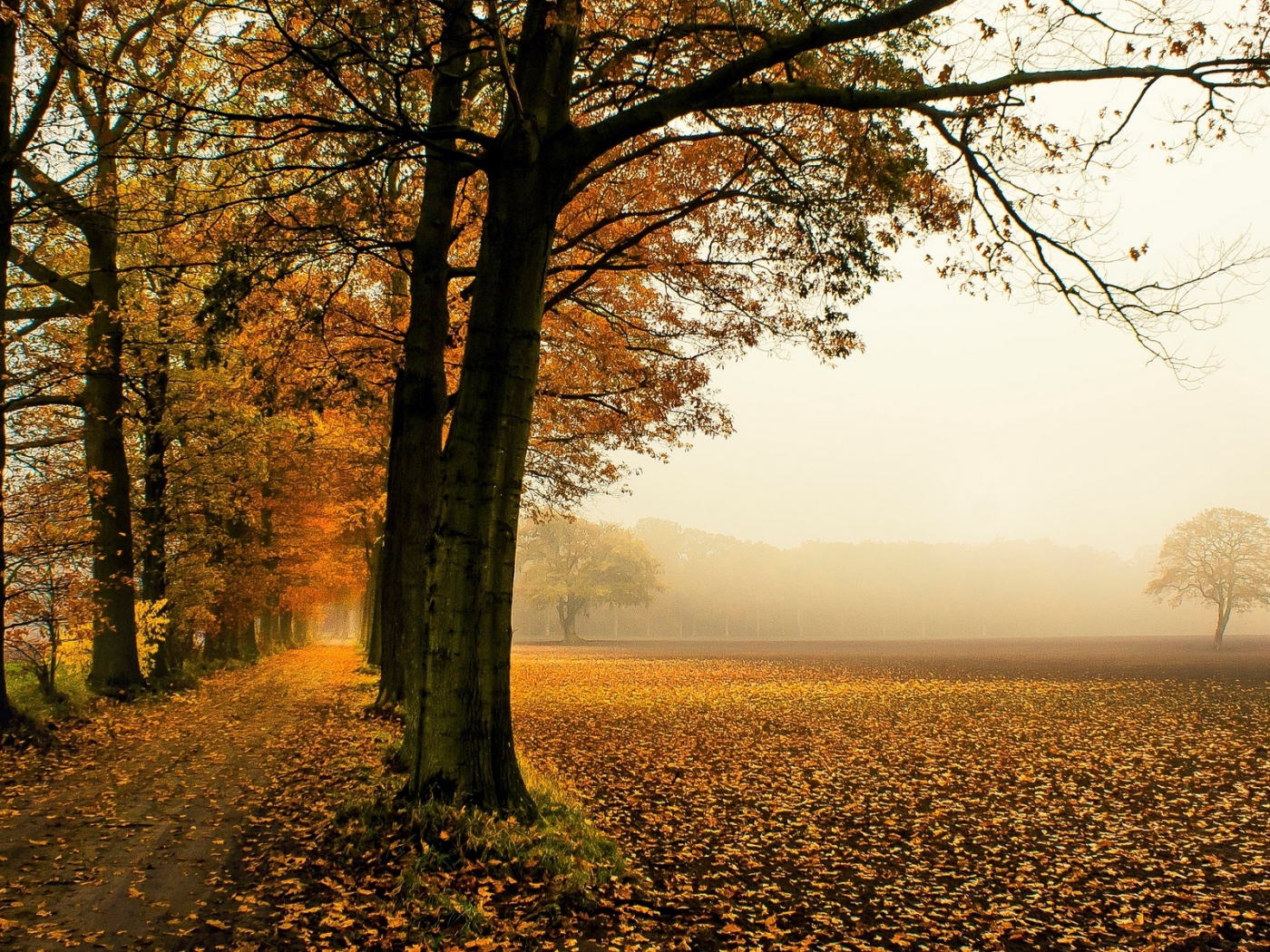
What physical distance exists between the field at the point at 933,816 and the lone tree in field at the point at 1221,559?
4452 centimetres

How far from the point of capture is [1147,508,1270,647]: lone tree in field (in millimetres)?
53500

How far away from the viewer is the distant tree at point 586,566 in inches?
2525

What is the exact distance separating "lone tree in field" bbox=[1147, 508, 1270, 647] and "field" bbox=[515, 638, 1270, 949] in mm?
44522

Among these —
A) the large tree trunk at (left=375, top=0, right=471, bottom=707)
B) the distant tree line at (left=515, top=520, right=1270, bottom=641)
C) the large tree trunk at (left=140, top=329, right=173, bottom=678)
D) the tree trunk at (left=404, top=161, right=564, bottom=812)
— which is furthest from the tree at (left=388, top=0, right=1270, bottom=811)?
the distant tree line at (left=515, top=520, right=1270, bottom=641)

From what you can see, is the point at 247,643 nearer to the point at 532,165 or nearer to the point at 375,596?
the point at 375,596

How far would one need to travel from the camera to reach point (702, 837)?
6969mm

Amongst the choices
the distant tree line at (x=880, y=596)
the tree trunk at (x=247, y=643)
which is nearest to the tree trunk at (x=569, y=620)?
the distant tree line at (x=880, y=596)

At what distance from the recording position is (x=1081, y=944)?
4691mm

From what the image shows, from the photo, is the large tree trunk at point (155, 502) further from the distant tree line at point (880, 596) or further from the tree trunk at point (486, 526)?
the distant tree line at point (880, 596)

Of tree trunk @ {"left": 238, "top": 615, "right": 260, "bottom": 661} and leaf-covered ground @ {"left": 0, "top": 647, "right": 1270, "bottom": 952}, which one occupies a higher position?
leaf-covered ground @ {"left": 0, "top": 647, "right": 1270, "bottom": 952}

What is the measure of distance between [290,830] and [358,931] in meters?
2.47

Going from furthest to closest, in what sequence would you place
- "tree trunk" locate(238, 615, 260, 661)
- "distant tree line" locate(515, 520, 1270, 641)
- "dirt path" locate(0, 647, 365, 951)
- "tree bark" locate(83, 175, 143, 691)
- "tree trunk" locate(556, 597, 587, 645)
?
"distant tree line" locate(515, 520, 1270, 641) → "tree trunk" locate(556, 597, 587, 645) → "tree trunk" locate(238, 615, 260, 661) → "tree bark" locate(83, 175, 143, 691) → "dirt path" locate(0, 647, 365, 951)

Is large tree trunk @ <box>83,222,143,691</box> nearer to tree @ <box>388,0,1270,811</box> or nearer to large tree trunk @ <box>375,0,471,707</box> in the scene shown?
large tree trunk @ <box>375,0,471,707</box>

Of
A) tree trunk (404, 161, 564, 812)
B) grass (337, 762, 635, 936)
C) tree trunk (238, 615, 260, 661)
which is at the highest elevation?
tree trunk (404, 161, 564, 812)
